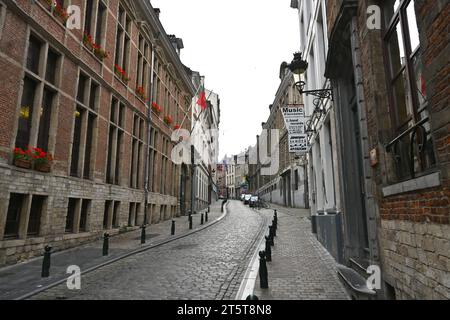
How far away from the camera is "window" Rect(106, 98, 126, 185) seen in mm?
15688

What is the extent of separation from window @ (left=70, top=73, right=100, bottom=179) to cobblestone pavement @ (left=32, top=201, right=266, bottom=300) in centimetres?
461

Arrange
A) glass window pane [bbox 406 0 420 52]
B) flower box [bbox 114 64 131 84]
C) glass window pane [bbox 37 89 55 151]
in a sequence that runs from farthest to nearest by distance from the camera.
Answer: flower box [bbox 114 64 131 84], glass window pane [bbox 37 89 55 151], glass window pane [bbox 406 0 420 52]

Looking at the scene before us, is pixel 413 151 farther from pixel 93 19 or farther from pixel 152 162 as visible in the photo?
pixel 152 162

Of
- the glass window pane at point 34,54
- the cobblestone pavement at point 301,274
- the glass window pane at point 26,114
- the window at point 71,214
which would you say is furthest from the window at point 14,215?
the cobblestone pavement at point 301,274

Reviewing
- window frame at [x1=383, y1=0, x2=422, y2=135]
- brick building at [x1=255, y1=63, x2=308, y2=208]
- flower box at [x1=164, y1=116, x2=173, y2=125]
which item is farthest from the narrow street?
brick building at [x1=255, y1=63, x2=308, y2=208]

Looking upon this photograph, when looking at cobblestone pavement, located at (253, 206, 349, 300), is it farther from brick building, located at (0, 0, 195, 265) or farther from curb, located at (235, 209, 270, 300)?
brick building, located at (0, 0, 195, 265)

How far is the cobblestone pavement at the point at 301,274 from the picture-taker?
5.87 m

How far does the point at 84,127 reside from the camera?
1316 cm

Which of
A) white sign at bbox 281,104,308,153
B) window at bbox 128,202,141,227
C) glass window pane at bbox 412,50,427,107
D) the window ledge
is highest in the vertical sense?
white sign at bbox 281,104,308,153

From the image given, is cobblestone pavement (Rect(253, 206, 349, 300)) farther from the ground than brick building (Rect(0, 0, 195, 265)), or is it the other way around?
brick building (Rect(0, 0, 195, 265))

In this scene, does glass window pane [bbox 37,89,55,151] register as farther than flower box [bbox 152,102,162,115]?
No

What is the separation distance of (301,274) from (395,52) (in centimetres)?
491

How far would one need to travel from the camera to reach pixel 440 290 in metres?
3.30

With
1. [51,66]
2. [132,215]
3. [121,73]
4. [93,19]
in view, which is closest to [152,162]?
[132,215]
